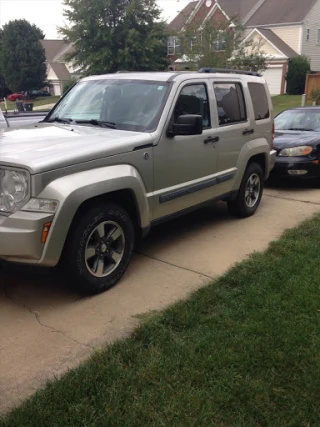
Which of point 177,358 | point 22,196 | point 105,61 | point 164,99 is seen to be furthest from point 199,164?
point 105,61

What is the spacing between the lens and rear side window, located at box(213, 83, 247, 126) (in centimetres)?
546

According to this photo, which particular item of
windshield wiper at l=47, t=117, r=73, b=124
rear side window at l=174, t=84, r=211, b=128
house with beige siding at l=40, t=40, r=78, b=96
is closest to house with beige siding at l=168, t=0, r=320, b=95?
house with beige siding at l=40, t=40, r=78, b=96

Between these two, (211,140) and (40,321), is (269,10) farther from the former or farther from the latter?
(40,321)

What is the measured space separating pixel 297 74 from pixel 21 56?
90.8 ft

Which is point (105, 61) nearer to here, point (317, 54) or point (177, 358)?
point (317, 54)

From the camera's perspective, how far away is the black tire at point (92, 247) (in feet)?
12.0

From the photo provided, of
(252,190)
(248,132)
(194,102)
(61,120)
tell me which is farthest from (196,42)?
(61,120)

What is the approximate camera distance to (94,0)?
29422mm

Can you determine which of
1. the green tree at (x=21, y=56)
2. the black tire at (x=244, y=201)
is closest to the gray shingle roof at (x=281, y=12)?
the green tree at (x=21, y=56)

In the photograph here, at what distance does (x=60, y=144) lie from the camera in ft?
12.6

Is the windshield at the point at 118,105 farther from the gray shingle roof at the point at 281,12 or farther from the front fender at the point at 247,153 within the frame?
the gray shingle roof at the point at 281,12

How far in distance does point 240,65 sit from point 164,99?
60.2 ft

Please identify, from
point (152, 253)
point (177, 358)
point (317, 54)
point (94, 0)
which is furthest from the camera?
point (317, 54)

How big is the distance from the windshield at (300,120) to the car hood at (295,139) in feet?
1.26
